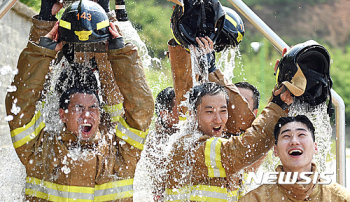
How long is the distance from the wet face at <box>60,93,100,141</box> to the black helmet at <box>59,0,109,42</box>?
1.50 ft

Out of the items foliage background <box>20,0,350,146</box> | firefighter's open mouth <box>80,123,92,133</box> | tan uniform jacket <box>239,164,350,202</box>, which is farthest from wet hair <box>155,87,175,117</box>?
foliage background <box>20,0,350,146</box>

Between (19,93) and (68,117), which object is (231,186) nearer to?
(68,117)

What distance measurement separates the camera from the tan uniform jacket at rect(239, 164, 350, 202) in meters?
3.42

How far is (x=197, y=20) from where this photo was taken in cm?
407

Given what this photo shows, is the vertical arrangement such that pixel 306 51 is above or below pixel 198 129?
above

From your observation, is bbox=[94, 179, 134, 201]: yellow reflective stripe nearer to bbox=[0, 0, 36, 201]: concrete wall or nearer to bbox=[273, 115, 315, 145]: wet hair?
bbox=[273, 115, 315, 145]: wet hair

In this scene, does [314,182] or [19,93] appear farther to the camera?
[19,93]

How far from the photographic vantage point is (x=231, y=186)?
3.88 metres

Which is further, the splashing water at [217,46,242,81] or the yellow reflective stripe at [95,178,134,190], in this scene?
the splashing water at [217,46,242,81]

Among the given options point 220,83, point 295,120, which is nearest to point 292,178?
point 295,120

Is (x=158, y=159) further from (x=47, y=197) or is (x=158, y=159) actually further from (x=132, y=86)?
(x=47, y=197)

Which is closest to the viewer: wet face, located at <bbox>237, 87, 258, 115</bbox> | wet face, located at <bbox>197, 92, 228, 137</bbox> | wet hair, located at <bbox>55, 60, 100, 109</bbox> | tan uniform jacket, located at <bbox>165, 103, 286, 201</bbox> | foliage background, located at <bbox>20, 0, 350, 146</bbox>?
tan uniform jacket, located at <bbox>165, 103, 286, 201</bbox>

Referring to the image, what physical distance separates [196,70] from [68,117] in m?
1.04

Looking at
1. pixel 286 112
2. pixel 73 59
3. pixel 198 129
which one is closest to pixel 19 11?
pixel 73 59
